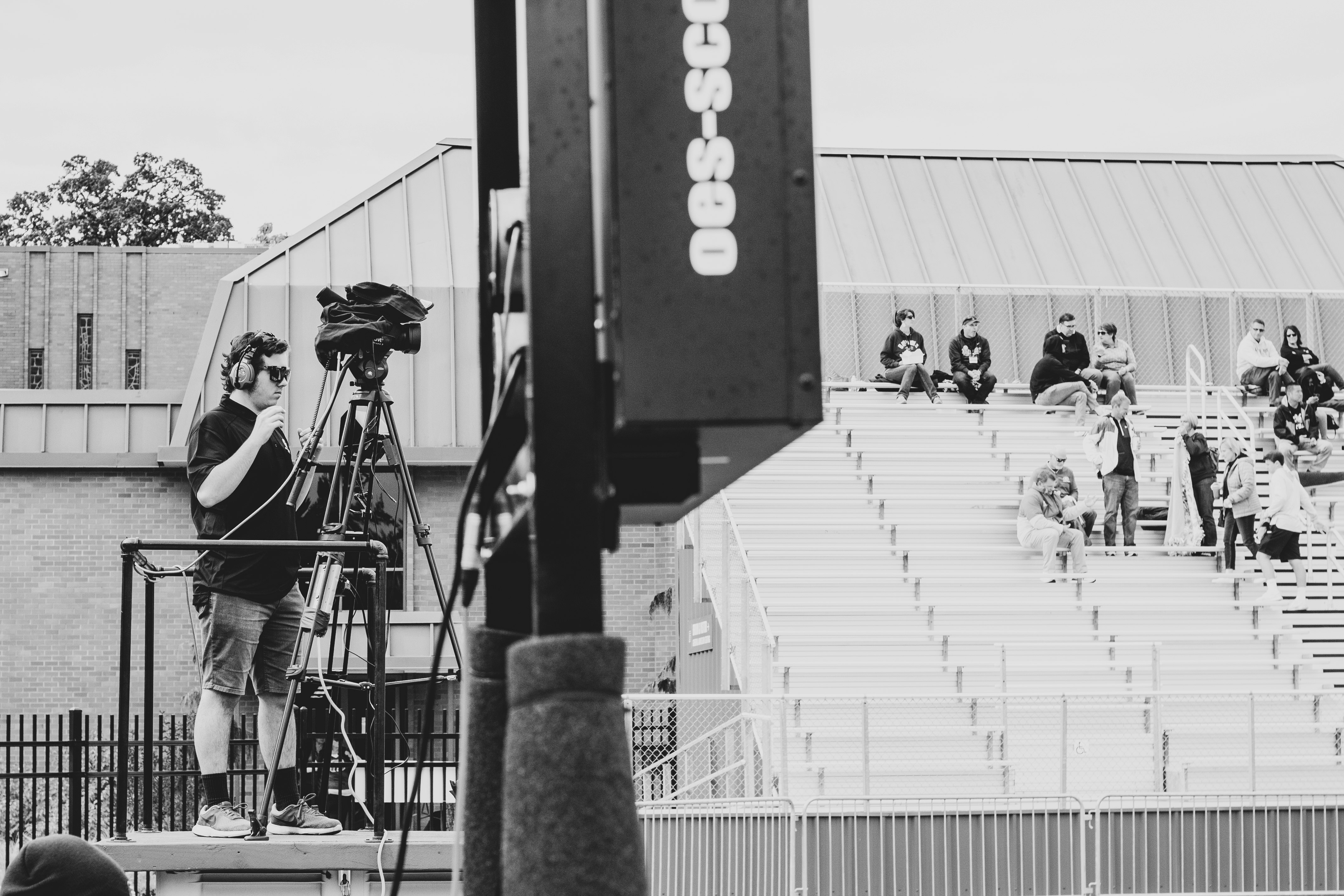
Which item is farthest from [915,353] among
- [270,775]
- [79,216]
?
[79,216]

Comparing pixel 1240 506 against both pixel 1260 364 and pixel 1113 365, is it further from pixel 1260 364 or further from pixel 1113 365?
pixel 1260 364

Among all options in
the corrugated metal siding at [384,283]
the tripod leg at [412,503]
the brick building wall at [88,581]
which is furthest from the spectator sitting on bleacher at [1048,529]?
the tripod leg at [412,503]

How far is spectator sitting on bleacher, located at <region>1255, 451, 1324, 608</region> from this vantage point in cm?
1573

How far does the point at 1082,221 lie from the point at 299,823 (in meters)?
22.5

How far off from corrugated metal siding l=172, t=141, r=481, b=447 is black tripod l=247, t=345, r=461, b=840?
594 inches

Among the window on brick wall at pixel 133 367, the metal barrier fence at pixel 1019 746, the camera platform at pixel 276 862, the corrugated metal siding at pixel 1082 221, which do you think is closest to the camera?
the camera platform at pixel 276 862

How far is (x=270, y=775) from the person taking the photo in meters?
5.82

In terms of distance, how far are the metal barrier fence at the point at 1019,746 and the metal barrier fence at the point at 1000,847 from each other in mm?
978

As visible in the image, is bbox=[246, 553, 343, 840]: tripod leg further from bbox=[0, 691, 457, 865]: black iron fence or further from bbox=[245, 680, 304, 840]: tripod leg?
bbox=[0, 691, 457, 865]: black iron fence

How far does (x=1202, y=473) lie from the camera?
16.6m

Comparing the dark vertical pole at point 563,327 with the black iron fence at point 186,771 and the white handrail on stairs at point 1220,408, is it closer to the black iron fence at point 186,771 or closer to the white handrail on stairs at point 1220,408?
the black iron fence at point 186,771

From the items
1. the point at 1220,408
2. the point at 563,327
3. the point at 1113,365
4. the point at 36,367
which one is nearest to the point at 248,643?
the point at 563,327

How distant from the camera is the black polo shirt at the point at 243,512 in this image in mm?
5902

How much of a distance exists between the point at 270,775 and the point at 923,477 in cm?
1272
